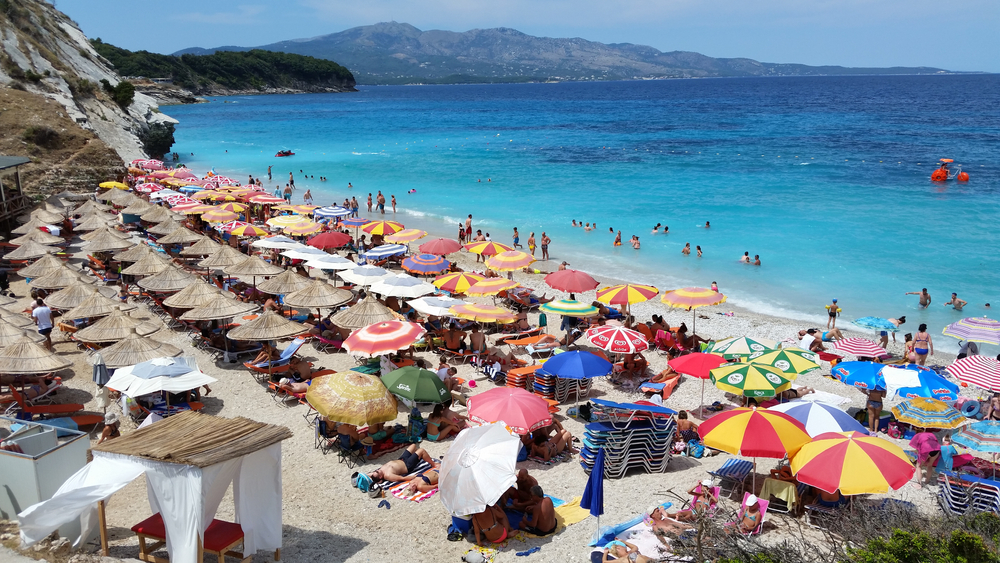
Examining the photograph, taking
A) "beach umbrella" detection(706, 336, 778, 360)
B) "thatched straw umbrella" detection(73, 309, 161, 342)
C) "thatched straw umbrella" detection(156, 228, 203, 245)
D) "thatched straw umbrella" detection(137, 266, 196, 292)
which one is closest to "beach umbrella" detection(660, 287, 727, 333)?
"beach umbrella" detection(706, 336, 778, 360)

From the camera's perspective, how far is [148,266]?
16484 mm

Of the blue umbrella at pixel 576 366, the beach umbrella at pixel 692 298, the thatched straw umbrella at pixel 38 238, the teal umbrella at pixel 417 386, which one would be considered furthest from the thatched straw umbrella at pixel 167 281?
the beach umbrella at pixel 692 298

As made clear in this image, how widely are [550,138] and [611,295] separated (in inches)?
2225

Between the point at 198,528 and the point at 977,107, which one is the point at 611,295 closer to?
the point at 198,528

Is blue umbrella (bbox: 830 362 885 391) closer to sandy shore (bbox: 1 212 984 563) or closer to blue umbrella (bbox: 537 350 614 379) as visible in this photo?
sandy shore (bbox: 1 212 984 563)

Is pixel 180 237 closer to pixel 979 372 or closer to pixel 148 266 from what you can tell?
pixel 148 266

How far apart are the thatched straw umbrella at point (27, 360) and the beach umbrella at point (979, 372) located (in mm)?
14426

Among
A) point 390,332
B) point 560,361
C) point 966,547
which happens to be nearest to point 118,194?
point 390,332

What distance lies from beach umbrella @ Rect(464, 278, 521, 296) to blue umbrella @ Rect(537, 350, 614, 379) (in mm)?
3793

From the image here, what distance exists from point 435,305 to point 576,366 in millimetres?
4020

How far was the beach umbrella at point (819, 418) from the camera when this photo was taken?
8805 millimetres

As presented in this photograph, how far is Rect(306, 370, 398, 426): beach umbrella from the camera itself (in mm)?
9164

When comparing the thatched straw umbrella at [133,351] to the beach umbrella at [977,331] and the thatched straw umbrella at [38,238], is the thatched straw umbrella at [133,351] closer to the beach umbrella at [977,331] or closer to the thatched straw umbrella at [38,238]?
the thatched straw umbrella at [38,238]

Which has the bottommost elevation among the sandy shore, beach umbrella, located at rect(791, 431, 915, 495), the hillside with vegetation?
the sandy shore
